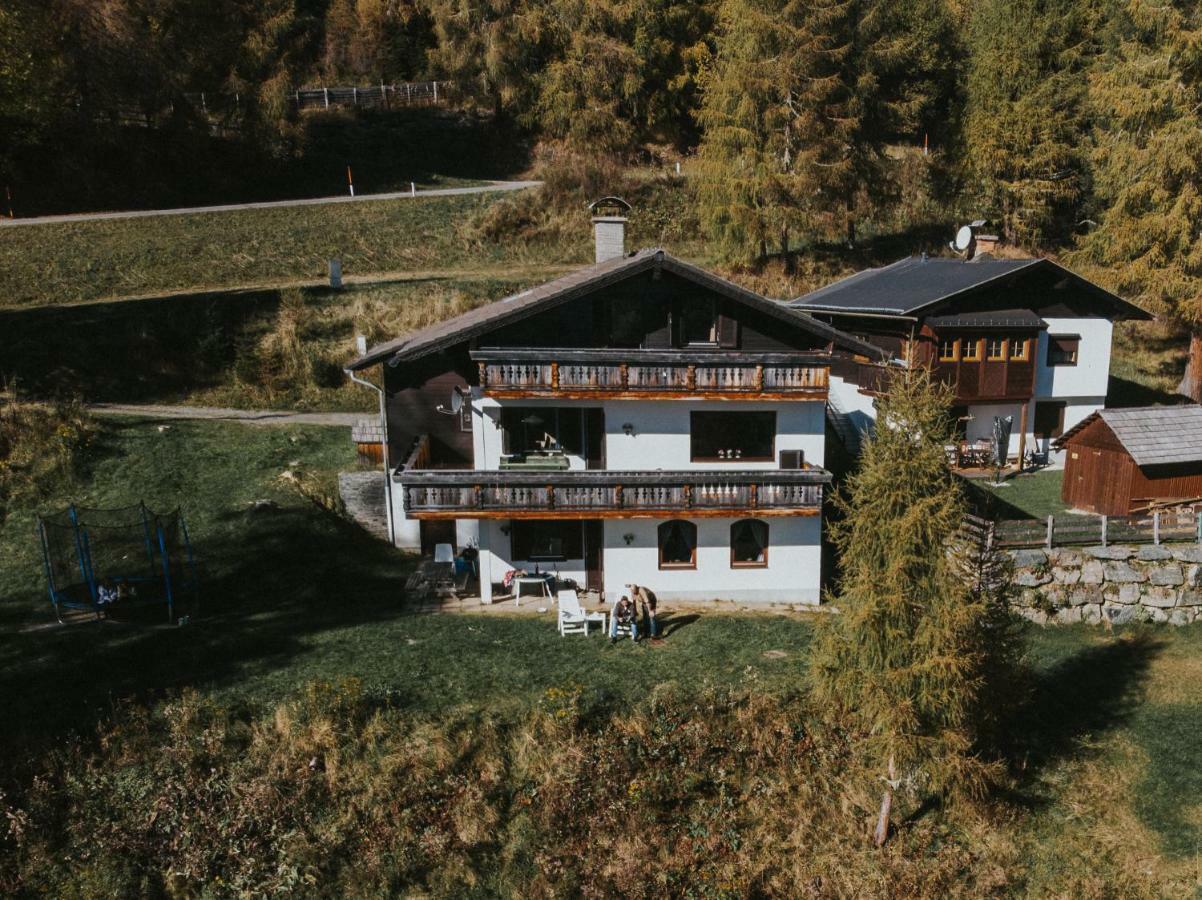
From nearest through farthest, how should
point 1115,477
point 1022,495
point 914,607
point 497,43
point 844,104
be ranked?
point 914,607 < point 1115,477 < point 1022,495 < point 844,104 < point 497,43

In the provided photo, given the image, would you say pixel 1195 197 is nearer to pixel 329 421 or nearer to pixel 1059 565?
pixel 1059 565

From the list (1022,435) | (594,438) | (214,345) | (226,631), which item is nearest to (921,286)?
(1022,435)

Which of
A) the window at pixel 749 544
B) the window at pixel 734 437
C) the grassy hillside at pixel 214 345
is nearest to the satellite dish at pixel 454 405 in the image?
the window at pixel 734 437

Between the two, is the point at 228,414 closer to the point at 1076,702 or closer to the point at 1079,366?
the point at 1076,702

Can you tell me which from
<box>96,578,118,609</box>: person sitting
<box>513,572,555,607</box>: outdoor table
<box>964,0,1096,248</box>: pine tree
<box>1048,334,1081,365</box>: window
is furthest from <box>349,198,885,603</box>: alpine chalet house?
<box>964,0,1096,248</box>: pine tree

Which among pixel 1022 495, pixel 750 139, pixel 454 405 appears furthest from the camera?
pixel 750 139
